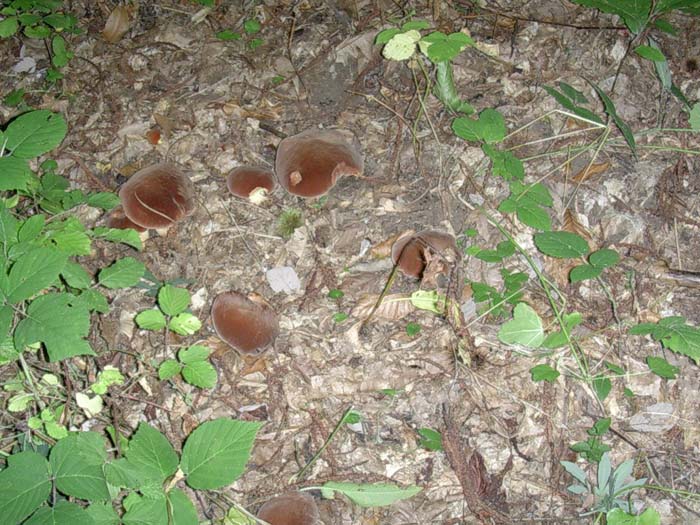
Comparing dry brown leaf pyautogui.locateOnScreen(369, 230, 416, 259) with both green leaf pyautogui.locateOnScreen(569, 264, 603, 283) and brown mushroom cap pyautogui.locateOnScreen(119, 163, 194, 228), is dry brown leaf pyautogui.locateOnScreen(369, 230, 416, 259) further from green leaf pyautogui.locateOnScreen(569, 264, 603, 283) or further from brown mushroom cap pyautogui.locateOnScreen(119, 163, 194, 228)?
brown mushroom cap pyautogui.locateOnScreen(119, 163, 194, 228)

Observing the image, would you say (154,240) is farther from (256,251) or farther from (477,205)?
(477,205)

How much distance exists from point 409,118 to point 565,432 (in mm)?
2727

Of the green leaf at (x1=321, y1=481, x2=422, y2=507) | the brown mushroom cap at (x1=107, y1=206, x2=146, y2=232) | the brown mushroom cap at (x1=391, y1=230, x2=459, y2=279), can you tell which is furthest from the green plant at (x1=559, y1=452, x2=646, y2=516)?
the brown mushroom cap at (x1=107, y1=206, x2=146, y2=232)

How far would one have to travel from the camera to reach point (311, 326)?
3.86 m

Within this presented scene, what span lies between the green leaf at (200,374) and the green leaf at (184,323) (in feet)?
0.87

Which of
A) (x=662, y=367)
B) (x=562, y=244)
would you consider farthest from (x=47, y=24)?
(x=662, y=367)

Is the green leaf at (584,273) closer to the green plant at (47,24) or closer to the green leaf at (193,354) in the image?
the green leaf at (193,354)

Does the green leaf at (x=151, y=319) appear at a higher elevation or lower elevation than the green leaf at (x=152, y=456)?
higher

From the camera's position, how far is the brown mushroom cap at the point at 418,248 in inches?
147

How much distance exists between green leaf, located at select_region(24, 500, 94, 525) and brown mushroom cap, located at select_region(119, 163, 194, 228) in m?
2.09

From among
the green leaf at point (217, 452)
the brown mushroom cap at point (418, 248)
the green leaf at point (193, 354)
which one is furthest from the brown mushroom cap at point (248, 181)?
the green leaf at point (217, 452)

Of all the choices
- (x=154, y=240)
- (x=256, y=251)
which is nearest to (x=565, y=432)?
(x=256, y=251)

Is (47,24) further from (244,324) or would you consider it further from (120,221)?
(244,324)

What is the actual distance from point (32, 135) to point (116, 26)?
267 cm
